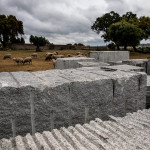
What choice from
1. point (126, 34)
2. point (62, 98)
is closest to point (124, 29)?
point (126, 34)

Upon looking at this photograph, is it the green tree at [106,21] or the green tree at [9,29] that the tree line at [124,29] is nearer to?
the green tree at [106,21]

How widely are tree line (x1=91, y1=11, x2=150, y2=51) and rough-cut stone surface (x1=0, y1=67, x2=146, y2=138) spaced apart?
29212 millimetres

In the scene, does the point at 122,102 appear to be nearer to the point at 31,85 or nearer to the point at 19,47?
the point at 31,85

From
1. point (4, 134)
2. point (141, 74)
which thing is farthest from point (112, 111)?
→ point (4, 134)

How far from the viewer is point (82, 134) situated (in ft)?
8.00

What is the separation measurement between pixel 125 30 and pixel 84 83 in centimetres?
3019

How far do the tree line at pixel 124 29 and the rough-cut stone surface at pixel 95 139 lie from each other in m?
30.2

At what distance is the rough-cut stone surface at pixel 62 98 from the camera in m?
2.70

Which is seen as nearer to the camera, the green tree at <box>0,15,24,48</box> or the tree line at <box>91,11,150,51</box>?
the tree line at <box>91,11,150,51</box>

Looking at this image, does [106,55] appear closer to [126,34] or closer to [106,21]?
[126,34]

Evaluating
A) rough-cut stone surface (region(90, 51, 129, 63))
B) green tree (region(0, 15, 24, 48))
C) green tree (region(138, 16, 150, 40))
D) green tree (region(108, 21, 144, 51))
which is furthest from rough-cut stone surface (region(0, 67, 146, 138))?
green tree (region(0, 15, 24, 48))

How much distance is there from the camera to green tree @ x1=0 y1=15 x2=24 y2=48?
159ft

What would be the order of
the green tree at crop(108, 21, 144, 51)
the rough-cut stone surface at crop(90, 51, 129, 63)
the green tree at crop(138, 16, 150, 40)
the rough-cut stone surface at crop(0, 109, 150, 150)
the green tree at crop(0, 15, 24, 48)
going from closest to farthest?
the rough-cut stone surface at crop(0, 109, 150, 150)
the rough-cut stone surface at crop(90, 51, 129, 63)
the green tree at crop(108, 21, 144, 51)
the green tree at crop(138, 16, 150, 40)
the green tree at crop(0, 15, 24, 48)

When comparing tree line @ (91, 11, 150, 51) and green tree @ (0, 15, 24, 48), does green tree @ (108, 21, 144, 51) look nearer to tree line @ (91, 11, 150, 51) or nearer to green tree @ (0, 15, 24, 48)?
tree line @ (91, 11, 150, 51)
